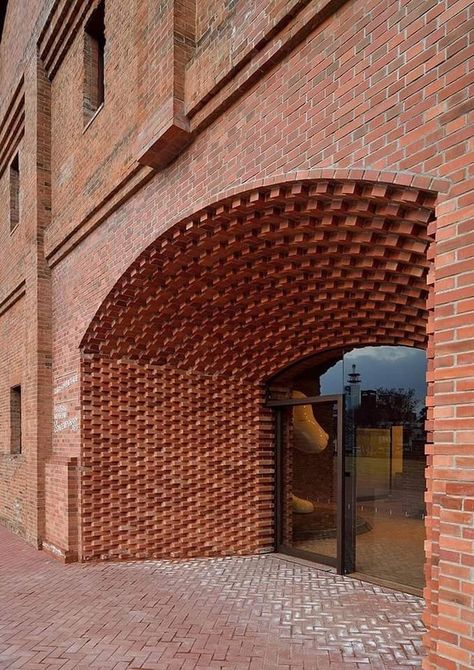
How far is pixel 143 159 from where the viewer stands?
512 cm

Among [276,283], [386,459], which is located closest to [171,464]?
[386,459]

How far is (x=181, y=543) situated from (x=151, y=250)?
13.3 feet

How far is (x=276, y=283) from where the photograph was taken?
214 inches

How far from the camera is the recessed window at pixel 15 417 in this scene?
10.2 m

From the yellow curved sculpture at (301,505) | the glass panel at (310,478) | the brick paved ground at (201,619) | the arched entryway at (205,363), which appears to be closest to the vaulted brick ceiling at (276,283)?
the arched entryway at (205,363)

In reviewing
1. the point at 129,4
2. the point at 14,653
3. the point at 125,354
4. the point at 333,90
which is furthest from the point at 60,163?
the point at 14,653

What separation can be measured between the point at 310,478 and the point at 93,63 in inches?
262

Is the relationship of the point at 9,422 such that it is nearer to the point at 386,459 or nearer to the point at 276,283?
the point at 276,283

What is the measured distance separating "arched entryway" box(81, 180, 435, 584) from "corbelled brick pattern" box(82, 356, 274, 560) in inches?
0.6

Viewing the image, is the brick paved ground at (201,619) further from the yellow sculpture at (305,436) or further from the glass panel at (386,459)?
the yellow sculpture at (305,436)

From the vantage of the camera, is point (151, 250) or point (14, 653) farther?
point (151, 250)

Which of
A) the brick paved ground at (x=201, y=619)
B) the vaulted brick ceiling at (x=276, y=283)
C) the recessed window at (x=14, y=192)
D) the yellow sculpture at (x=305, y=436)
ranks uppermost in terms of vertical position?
the recessed window at (x=14, y=192)

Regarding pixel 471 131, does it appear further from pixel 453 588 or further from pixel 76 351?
pixel 76 351

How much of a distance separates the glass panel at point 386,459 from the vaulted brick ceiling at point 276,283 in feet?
1.17
